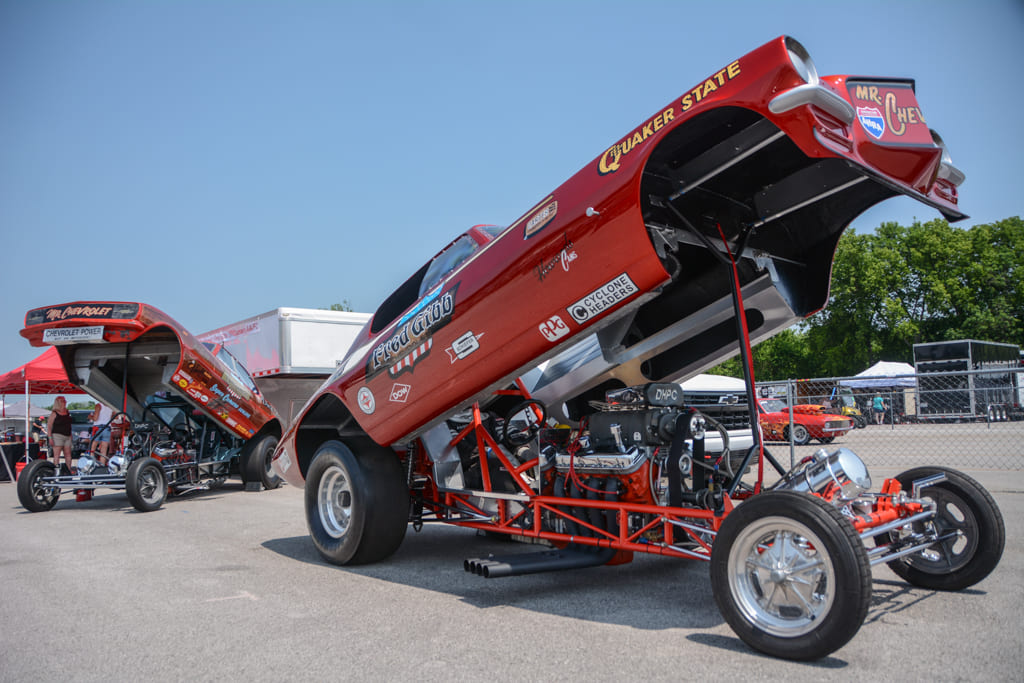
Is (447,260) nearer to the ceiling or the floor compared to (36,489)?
nearer to the ceiling

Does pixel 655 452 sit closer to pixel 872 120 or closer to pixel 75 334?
pixel 872 120

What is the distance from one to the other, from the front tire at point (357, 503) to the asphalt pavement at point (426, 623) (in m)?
0.18

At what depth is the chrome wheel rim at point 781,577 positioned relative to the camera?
10.1ft

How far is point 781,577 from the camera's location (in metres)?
3.15

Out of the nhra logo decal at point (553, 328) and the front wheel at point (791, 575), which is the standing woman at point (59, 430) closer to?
the nhra logo decal at point (553, 328)

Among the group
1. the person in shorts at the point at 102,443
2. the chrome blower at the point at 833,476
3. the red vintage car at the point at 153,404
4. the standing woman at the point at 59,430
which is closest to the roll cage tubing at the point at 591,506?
the chrome blower at the point at 833,476

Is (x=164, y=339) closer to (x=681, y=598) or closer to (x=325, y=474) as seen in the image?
(x=325, y=474)

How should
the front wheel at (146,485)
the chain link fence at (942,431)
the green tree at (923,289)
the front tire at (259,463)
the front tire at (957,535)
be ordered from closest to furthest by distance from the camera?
1. the front tire at (957,535)
2. the front wheel at (146,485)
3. the chain link fence at (942,431)
4. the front tire at (259,463)
5. the green tree at (923,289)

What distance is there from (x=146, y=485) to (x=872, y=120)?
10.3 m

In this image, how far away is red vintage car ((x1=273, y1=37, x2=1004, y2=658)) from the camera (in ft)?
10.4

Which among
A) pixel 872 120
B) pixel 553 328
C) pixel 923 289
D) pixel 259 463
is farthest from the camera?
pixel 923 289

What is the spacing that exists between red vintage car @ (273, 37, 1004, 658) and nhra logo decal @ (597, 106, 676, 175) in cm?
2

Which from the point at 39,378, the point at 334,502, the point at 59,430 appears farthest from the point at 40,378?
the point at 334,502

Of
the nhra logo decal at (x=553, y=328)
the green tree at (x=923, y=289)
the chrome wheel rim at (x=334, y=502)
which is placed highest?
the green tree at (x=923, y=289)
